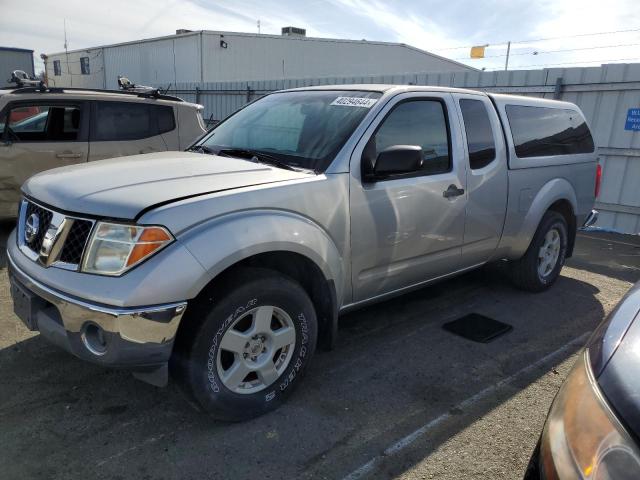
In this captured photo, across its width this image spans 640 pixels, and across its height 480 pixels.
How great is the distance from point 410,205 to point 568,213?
2.65m

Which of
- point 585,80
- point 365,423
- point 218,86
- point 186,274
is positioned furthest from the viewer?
point 218,86

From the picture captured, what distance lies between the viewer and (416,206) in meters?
3.41

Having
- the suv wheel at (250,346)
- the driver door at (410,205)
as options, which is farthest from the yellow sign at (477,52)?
the suv wheel at (250,346)

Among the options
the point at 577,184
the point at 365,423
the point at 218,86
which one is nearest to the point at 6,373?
the point at 365,423

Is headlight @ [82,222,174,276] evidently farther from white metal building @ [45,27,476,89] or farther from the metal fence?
white metal building @ [45,27,476,89]

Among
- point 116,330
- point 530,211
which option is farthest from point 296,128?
point 530,211

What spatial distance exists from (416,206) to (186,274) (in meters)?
1.75

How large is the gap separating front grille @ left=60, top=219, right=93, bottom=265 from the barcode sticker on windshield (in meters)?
1.87

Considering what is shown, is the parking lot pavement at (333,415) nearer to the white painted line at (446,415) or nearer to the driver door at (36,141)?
the white painted line at (446,415)

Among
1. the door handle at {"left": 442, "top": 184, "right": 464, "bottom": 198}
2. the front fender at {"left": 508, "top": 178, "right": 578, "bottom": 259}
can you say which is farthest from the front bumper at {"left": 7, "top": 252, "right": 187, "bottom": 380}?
the front fender at {"left": 508, "top": 178, "right": 578, "bottom": 259}

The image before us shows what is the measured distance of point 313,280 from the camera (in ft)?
9.82

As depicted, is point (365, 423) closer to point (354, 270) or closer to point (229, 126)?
point (354, 270)

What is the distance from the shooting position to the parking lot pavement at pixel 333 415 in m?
2.42

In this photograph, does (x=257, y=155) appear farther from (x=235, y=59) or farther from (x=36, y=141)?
(x=235, y=59)
